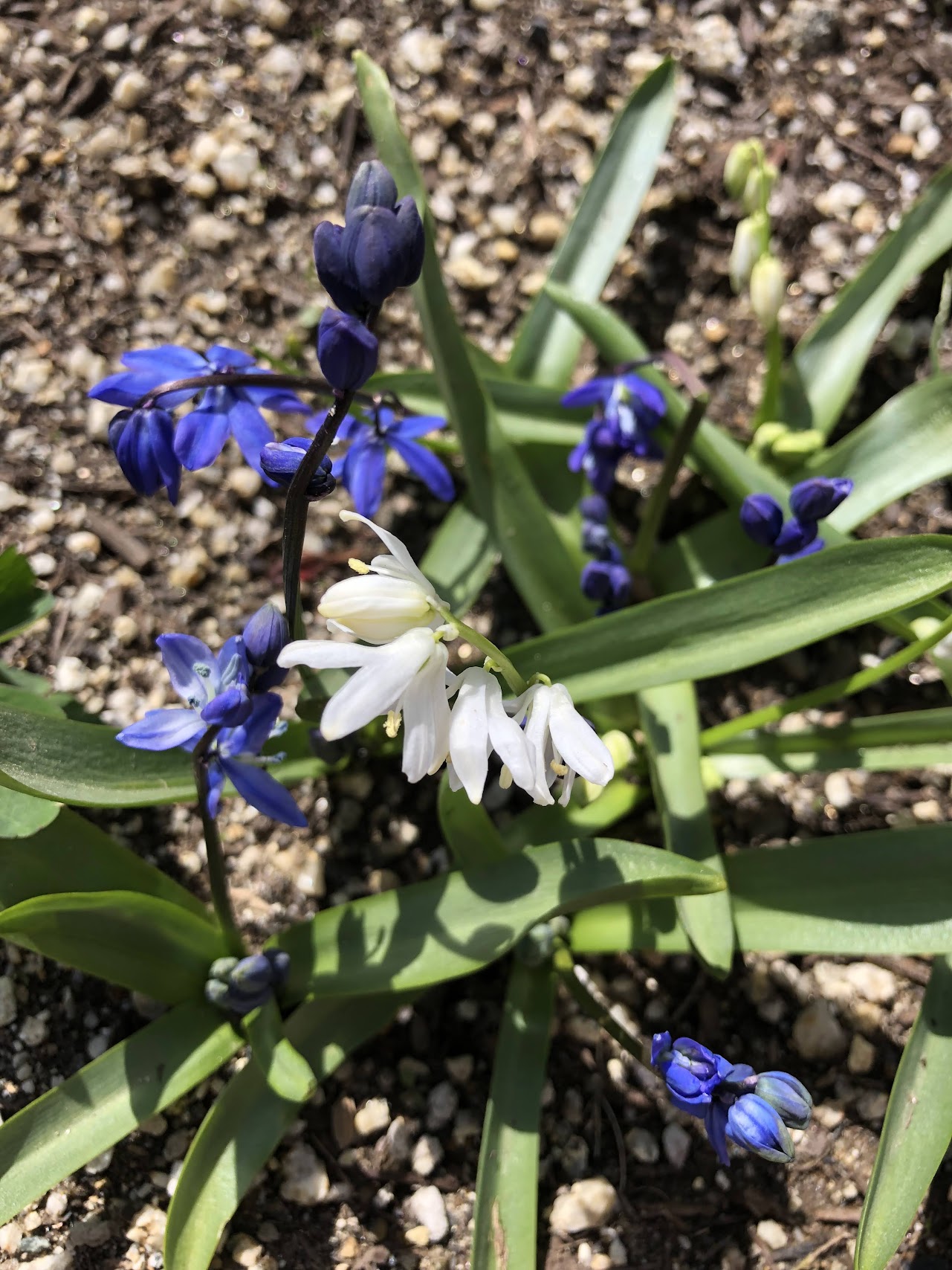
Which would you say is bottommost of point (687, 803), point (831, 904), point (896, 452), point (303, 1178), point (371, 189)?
point (303, 1178)

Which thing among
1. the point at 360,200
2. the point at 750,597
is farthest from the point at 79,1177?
the point at 360,200

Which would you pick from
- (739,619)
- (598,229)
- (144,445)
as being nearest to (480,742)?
(739,619)

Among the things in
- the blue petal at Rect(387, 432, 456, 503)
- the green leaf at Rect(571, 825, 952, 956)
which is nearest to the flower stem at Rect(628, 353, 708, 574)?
the blue petal at Rect(387, 432, 456, 503)

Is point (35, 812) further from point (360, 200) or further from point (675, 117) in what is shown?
point (675, 117)

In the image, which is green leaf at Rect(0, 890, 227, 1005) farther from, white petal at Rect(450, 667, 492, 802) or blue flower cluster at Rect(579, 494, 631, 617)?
blue flower cluster at Rect(579, 494, 631, 617)

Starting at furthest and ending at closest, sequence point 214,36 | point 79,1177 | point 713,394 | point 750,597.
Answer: point 214,36, point 713,394, point 79,1177, point 750,597

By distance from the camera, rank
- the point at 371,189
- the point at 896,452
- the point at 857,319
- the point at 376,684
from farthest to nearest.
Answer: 1. the point at 857,319
2. the point at 896,452
3. the point at 371,189
4. the point at 376,684

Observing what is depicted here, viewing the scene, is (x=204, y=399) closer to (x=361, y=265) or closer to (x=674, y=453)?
(x=361, y=265)
